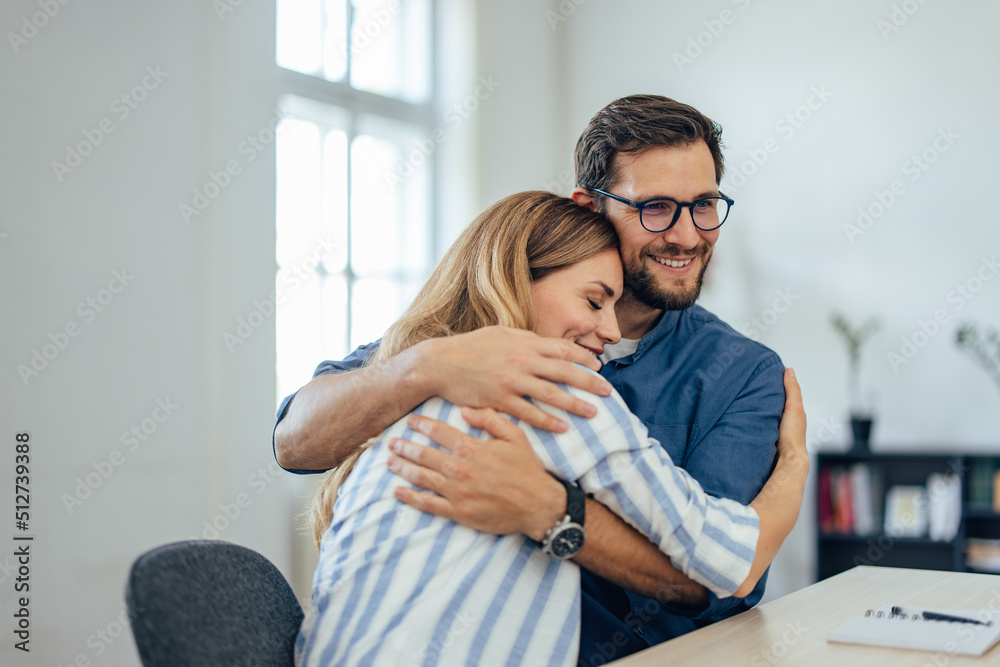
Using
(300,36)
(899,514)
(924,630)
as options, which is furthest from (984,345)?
(300,36)

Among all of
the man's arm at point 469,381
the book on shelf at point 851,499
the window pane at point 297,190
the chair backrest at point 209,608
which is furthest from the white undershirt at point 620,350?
the book on shelf at point 851,499

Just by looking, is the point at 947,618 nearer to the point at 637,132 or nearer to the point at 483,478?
the point at 483,478

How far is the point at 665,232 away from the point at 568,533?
84 cm

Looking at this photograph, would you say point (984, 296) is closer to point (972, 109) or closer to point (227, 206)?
point (972, 109)

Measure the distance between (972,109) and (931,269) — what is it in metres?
0.79

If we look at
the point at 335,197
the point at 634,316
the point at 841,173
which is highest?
the point at 841,173

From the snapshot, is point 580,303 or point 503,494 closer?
point 503,494

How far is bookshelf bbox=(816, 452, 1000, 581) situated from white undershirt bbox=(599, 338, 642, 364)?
2596 mm

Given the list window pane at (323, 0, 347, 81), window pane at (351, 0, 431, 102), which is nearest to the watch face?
window pane at (323, 0, 347, 81)

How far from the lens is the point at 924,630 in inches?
48.6

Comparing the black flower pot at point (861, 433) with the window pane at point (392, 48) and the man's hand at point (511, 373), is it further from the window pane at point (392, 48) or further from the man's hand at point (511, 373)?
the man's hand at point (511, 373)

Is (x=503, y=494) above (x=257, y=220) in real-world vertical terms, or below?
below

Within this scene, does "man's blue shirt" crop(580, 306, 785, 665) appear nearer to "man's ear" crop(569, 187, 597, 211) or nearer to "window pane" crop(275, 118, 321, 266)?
"man's ear" crop(569, 187, 597, 211)

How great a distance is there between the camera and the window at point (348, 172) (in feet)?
13.5
